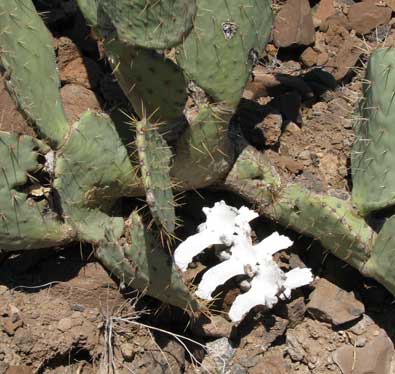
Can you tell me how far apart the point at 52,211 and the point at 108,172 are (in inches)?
9.1

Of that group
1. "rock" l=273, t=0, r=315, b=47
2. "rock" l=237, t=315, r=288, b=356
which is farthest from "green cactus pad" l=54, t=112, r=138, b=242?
"rock" l=273, t=0, r=315, b=47

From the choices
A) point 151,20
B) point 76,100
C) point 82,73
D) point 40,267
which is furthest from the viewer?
point 82,73

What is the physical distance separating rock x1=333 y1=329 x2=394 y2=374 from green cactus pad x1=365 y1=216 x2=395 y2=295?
22 centimetres

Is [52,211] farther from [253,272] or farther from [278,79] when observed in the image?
[278,79]

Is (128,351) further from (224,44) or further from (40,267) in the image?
(224,44)

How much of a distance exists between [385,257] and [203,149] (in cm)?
75

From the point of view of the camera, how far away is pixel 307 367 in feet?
9.23

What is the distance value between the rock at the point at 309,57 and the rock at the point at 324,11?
245 mm

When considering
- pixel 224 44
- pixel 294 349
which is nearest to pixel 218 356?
pixel 294 349

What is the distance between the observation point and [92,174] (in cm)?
255

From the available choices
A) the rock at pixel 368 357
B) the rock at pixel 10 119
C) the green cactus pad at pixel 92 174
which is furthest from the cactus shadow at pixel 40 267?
the rock at pixel 368 357

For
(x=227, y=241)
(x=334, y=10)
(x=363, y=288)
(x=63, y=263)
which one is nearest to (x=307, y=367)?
(x=363, y=288)

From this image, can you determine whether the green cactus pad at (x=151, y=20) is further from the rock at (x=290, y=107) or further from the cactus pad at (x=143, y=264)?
the rock at (x=290, y=107)

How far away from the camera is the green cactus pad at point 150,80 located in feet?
7.65
